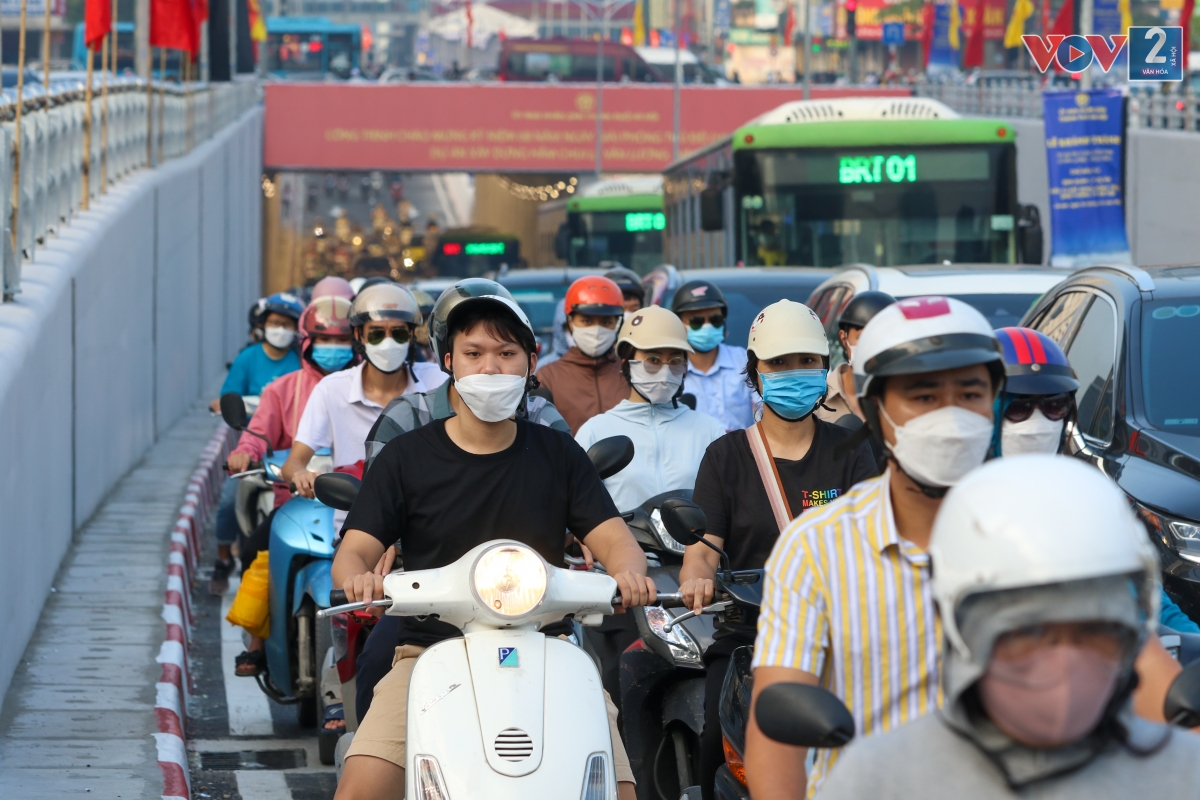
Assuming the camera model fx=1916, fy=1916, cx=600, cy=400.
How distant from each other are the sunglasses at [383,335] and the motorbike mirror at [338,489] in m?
2.62

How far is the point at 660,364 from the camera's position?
7.12 metres

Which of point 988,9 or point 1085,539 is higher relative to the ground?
point 988,9

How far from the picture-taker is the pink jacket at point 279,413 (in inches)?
342

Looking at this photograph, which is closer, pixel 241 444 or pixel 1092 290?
pixel 1092 290

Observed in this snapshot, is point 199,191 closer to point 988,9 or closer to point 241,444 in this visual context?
point 241,444

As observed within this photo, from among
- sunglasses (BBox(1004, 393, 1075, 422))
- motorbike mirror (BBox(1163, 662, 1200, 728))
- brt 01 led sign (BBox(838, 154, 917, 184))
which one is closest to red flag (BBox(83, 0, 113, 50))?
brt 01 led sign (BBox(838, 154, 917, 184))

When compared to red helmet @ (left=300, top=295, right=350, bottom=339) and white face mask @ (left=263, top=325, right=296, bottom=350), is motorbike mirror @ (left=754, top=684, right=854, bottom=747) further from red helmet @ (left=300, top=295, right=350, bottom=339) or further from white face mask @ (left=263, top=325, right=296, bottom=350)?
white face mask @ (left=263, top=325, right=296, bottom=350)

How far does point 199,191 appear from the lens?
23.6m

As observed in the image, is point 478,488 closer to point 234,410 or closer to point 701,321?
point 234,410

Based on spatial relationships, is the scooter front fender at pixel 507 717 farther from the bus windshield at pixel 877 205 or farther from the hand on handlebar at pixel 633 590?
the bus windshield at pixel 877 205

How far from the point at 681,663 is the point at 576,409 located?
2971mm

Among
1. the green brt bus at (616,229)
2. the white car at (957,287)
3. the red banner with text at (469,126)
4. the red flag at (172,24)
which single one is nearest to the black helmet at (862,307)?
the white car at (957,287)

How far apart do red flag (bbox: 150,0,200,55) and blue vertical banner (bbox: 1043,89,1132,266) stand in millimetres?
9196

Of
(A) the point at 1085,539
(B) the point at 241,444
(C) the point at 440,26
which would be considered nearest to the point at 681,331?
(B) the point at 241,444
